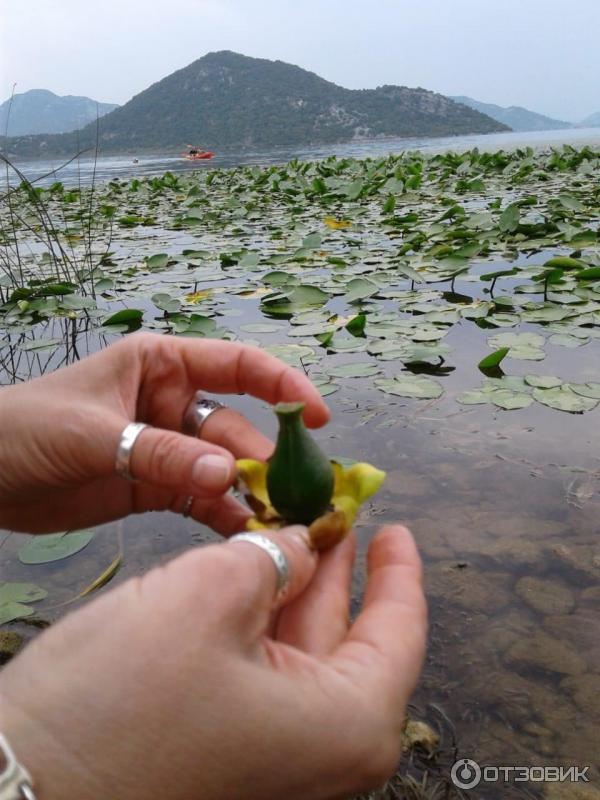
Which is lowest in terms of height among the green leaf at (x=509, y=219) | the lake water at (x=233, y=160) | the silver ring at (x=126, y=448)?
the silver ring at (x=126, y=448)

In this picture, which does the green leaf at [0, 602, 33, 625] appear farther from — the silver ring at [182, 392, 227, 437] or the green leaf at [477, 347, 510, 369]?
the green leaf at [477, 347, 510, 369]

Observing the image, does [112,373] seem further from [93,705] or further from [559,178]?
[559,178]

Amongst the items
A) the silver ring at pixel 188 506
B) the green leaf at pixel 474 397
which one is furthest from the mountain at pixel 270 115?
the silver ring at pixel 188 506

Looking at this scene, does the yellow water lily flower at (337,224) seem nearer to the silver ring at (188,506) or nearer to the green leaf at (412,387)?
the green leaf at (412,387)

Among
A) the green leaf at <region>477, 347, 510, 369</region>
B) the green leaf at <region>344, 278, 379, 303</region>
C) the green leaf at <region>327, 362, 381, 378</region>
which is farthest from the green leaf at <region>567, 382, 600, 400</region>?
the green leaf at <region>344, 278, 379, 303</region>

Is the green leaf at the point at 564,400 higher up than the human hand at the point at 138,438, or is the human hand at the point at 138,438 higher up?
the human hand at the point at 138,438

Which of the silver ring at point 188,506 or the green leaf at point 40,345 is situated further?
the green leaf at point 40,345

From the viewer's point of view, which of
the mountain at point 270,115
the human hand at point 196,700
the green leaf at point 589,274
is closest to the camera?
the human hand at point 196,700

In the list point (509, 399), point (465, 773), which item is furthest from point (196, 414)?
point (509, 399)

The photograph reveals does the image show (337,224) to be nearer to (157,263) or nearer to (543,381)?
(157,263)
